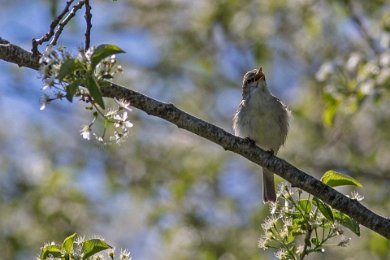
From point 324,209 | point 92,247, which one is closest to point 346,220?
point 324,209

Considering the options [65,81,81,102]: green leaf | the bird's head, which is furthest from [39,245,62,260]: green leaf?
the bird's head

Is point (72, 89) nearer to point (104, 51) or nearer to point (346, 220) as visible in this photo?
point (104, 51)

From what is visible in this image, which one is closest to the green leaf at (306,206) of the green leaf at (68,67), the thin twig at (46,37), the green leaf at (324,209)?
the green leaf at (324,209)

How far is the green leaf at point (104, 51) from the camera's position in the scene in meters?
3.00

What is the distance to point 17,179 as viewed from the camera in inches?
386

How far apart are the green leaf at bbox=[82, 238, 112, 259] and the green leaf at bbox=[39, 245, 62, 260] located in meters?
0.11

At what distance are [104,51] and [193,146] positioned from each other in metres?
8.10

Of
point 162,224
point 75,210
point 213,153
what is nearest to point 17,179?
point 75,210

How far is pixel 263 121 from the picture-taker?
6.32 metres

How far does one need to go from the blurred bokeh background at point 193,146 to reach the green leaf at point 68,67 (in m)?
5.04

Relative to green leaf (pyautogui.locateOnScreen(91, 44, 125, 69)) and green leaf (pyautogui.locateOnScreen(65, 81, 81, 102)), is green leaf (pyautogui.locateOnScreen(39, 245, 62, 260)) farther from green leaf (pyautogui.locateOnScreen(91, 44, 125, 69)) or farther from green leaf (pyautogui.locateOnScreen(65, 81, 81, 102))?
green leaf (pyautogui.locateOnScreen(91, 44, 125, 69))

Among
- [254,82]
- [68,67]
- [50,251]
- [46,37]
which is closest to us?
[68,67]

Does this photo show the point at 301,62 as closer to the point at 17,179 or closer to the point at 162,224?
the point at 162,224

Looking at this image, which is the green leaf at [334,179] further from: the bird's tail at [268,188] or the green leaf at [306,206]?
the bird's tail at [268,188]
